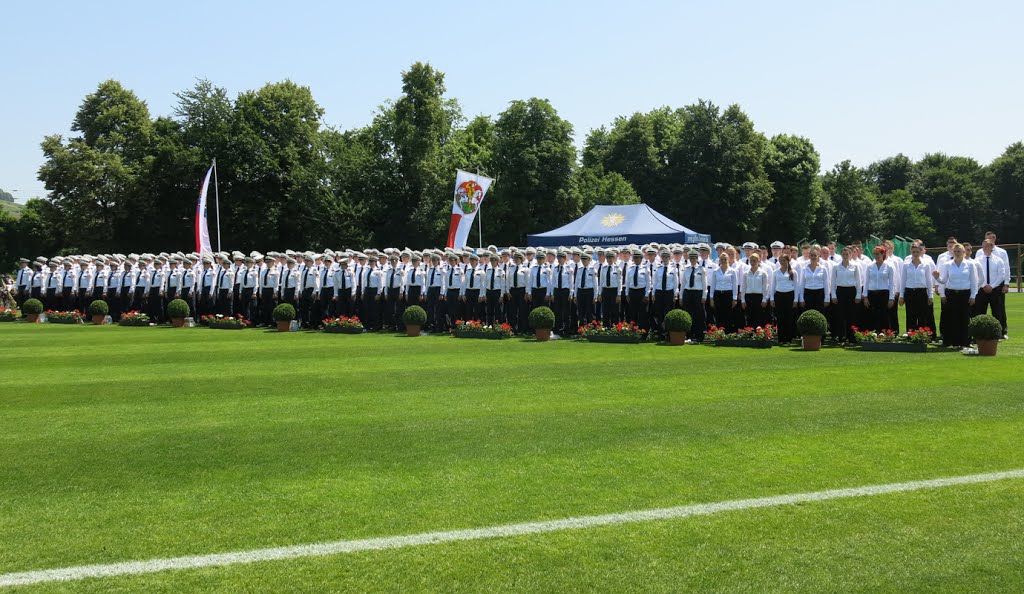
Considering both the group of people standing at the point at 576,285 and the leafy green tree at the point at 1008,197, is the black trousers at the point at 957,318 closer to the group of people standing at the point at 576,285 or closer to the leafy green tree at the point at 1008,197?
the group of people standing at the point at 576,285

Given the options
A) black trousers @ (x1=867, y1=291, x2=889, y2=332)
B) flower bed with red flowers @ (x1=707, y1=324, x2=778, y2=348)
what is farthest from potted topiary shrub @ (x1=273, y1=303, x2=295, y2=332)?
black trousers @ (x1=867, y1=291, x2=889, y2=332)

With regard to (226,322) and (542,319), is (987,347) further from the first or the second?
(226,322)

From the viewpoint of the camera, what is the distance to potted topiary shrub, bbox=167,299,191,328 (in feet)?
82.1

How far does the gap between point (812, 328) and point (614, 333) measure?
4.35 metres

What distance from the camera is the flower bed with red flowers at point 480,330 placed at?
2017 cm

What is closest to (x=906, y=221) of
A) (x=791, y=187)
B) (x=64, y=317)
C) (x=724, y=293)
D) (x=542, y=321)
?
(x=791, y=187)

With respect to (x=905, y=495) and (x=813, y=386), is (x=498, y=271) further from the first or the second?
(x=905, y=495)

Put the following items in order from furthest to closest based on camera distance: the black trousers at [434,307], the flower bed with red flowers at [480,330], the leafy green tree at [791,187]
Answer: the leafy green tree at [791,187], the black trousers at [434,307], the flower bed with red flowers at [480,330]

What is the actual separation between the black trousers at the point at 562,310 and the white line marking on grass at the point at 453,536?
14758mm

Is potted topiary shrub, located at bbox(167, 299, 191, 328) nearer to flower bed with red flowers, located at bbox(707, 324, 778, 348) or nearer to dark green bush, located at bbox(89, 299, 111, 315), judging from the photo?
dark green bush, located at bbox(89, 299, 111, 315)

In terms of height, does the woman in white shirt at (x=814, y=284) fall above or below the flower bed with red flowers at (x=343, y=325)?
above

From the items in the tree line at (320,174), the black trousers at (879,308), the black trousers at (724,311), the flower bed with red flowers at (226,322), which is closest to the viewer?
the black trousers at (879,308)

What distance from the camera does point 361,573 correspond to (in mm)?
4562

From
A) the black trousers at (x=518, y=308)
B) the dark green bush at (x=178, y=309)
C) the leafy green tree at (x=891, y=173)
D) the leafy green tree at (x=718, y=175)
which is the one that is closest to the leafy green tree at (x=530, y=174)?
the leafy green tree at (x=718, y=175)
